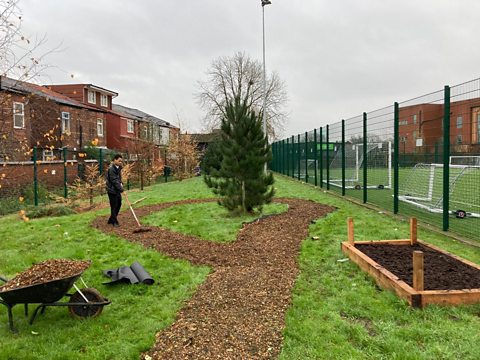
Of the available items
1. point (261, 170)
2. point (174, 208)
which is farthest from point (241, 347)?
point (174, 208)

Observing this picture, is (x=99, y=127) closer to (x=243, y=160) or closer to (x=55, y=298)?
(x=243, y=160)

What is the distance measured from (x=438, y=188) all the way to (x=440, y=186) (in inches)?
17.6

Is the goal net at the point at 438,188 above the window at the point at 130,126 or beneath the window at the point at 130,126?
beneath

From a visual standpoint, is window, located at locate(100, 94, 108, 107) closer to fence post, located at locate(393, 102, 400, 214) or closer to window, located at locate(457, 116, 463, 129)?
fence post, located at locate(393, 102, 400, 214)

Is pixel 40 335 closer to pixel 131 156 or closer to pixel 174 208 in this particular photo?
pixel 174 208

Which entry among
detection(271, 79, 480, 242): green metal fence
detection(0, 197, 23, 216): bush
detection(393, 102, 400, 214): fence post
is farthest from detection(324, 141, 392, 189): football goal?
detection(0, 197, 23, 216): bush

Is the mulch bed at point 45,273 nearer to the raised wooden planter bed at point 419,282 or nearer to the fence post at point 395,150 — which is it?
the raised wooden planter bed at point 419,282

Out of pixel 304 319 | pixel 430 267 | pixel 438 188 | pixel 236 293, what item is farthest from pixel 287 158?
pixel 304 319

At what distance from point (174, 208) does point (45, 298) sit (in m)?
7.97

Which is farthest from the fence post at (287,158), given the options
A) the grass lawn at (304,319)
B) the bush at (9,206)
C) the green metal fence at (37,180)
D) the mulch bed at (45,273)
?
the mulch bed at (45,273)

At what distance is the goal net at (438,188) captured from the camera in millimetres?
8758

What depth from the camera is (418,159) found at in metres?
9.44

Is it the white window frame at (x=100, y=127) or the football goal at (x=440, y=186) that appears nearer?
the football goal at (x=440, y=186)

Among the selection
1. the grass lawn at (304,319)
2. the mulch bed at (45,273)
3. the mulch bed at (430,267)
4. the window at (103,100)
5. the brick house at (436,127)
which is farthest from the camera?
the window at (103,100)
